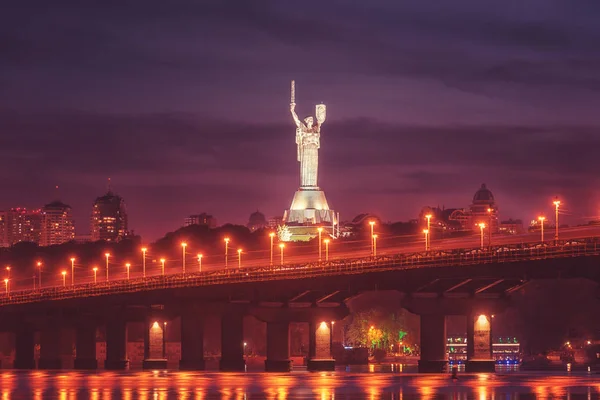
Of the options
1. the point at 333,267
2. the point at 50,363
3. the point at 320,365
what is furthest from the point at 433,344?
the point at 50,363

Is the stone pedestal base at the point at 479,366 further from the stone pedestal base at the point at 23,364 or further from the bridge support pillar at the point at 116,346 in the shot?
the stone pedestal base at the point at 23,364

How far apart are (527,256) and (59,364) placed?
72.2m

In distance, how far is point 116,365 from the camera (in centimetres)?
16488

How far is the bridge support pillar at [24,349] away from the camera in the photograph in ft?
591

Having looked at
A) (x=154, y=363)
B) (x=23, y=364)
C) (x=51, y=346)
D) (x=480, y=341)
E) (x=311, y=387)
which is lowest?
(x=311, y=387)

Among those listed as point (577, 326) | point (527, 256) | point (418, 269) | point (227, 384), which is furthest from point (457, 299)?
point (577, 326)

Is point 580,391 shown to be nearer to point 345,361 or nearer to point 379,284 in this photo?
point 379,284

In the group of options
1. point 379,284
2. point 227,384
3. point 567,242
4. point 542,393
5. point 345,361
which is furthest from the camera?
point 345,361

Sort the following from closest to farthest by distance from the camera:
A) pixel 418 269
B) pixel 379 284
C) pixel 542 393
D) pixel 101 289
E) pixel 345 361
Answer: pixel 542 393, pixel 418 269, pixel 379 284, pixel 101 289, pixel 345 361

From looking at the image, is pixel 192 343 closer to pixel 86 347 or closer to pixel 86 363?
pixel 86 363

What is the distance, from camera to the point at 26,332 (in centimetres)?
18675

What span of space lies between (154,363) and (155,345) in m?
2.79

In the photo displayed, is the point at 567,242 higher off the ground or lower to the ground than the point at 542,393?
higher

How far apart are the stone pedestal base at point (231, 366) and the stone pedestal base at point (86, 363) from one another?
76.5 feet
